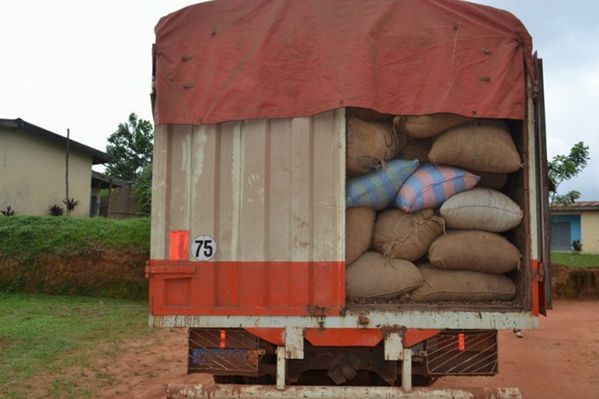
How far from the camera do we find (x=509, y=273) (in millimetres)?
3611

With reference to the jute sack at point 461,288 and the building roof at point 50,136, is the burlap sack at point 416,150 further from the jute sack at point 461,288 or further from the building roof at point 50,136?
the building roof at point 50,136

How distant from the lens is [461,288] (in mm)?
3426

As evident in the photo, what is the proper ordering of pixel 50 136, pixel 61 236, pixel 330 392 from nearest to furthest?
pixel 330 392, pixel 61 236, pixel 50 136

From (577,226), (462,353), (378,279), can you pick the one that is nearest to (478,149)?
(378,279)

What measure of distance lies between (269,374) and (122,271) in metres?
7.29

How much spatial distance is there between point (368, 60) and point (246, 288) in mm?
1629

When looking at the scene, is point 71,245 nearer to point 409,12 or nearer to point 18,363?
point 18,363

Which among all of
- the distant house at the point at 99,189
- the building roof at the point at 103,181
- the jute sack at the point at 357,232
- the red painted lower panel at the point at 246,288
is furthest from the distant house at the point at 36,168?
the jute sack at the point at 357,232

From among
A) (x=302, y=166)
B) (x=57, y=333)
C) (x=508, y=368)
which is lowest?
(x=508, y=368)

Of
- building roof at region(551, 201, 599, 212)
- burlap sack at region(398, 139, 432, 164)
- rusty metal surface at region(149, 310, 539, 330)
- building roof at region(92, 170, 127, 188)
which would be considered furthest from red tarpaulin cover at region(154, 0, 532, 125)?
building roof at region(551, 201, 599, 212)

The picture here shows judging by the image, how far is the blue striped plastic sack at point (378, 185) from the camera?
3.46 metres

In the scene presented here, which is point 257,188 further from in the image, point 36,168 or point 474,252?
point 36,168

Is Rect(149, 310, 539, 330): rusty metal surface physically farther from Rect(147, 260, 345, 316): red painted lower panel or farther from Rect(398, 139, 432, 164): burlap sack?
Rect(398, 139, 432, 164): burlap sack

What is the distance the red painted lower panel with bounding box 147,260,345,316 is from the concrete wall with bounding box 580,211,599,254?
21.7 m
